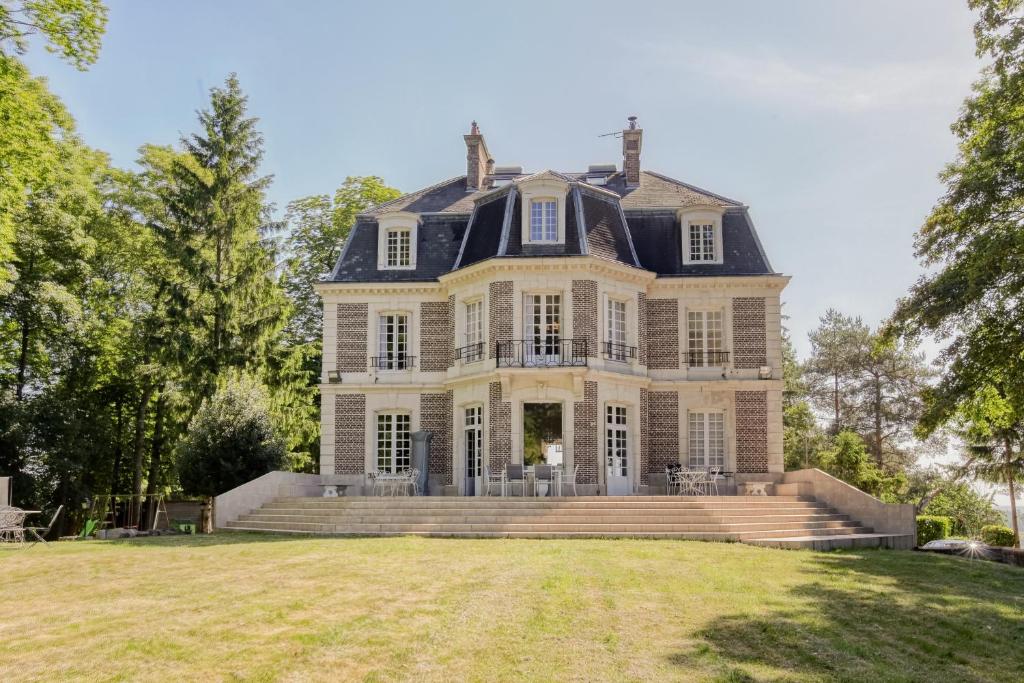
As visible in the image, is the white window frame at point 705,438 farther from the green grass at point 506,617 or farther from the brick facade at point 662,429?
the green grass at point 506,617

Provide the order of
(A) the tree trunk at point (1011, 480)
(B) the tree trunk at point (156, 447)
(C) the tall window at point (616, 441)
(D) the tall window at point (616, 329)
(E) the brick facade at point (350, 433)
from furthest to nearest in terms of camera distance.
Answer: (B) the tree trunk at point (156, 447) → (A) the tree trunk at point (1011, 480) → (E) the brick facade at point (350, 433) → (D) the tall window at point (616, 329) → (C) the tall window at point (616, 441)

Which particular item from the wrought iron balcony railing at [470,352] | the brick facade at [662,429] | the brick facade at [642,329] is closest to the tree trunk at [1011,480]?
the brick facade at [662,429]

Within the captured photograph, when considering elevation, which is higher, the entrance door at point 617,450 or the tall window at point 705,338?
the tall window at point 705,338

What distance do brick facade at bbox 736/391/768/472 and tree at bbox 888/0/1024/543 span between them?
6.60 m

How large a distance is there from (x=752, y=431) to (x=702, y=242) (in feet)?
18.9

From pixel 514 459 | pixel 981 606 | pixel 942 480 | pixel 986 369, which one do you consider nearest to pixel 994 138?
pixel 986 369

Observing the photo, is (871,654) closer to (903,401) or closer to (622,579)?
(622,579)

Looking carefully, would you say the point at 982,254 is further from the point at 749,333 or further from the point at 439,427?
the point at 439,427

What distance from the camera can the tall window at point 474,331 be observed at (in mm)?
22781

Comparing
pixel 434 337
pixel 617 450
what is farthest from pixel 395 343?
pixel 617 450

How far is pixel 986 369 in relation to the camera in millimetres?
14953

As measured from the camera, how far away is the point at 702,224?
24547mm

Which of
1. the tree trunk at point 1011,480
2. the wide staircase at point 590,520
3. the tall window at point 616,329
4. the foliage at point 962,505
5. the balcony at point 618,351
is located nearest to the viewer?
the wide staircase at point 590,520

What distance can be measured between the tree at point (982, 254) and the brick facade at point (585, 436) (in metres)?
7.64
